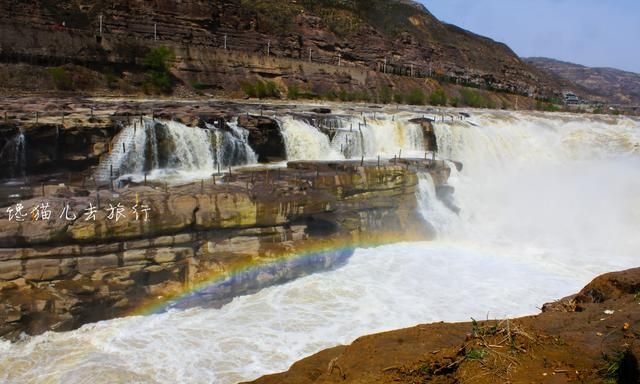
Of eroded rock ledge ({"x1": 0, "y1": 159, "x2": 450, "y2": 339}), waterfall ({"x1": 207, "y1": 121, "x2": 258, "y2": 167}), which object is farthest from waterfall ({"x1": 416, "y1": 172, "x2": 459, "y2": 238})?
waterfall ({"x1": 207, "y1": 121, "x2": 258, "y2": 167})

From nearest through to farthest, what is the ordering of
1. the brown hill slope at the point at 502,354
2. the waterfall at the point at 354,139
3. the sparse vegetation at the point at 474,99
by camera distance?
the brown hill slope at the point at 502,354 < the waterfall at the point at 354,139 < the sparse vegetation at the point at 474,99

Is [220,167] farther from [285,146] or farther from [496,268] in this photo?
[496,268]

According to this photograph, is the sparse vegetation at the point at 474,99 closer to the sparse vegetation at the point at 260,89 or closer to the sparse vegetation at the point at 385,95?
the sparse vegetation at the point at 385,95

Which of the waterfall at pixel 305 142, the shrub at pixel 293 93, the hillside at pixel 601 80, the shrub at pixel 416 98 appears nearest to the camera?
the waterfall at pixel 305 142

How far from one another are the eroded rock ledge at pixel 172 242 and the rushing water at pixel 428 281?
49 centimetres

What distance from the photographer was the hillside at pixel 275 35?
34844mm

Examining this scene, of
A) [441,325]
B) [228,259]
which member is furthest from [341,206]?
[441,325]

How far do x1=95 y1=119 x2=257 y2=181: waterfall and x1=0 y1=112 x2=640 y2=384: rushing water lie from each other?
11.3 ft

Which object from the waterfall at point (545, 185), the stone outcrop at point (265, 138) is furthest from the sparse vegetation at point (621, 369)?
the stone outcrop at point (265, 138)

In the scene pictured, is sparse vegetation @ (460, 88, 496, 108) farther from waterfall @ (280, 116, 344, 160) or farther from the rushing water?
waterfall @ (280, 116, 344, 160)

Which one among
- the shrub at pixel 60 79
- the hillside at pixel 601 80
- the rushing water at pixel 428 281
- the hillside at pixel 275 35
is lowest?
the rushing water at pixel 428 281

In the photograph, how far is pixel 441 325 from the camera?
18.1ft

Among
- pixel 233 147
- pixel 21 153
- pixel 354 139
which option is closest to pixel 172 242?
pixel 21 153

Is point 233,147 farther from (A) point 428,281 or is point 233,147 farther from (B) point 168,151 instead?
(A) point 428,281
